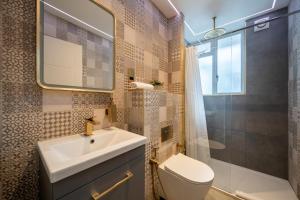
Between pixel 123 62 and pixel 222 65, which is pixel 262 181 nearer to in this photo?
pixel 222 65

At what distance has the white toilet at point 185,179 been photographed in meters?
1.06

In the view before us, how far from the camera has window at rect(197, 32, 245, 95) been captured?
6.34ft


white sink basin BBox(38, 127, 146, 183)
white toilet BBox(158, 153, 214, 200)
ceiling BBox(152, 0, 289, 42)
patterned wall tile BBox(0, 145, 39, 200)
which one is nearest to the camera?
white sink basin BBox(38, 127, 146, 183)

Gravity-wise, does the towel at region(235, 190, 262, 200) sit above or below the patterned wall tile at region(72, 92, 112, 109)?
below

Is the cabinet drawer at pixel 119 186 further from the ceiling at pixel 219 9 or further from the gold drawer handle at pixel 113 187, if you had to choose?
the ceiling at pixel 219 9

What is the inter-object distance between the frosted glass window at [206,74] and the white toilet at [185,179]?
3.81 ft

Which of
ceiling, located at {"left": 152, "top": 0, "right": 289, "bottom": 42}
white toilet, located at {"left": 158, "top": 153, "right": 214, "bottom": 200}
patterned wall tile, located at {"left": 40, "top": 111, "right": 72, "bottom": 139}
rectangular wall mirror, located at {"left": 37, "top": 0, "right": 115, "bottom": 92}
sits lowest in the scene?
white toilet, located at {"left": 158, "top": 153, "right": 214, "bottom": 200}

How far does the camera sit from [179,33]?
1.94m

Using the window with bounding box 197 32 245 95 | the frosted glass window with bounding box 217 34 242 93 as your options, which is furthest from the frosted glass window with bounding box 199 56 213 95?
the frosted glass window with bounding box 217 34 242 93

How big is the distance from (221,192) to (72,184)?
1830mm

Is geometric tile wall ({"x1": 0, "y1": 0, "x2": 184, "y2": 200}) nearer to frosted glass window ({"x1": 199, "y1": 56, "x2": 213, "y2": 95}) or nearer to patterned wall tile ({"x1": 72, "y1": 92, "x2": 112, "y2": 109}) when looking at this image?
patterned wall tile ({"x1": 72, "y1": 92, "x2": 112, "y2": 109})

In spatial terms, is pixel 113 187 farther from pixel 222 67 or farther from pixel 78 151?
pixel 222 67

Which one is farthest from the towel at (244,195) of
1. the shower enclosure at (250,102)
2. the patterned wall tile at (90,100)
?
the patterned wall tile at (90,100)

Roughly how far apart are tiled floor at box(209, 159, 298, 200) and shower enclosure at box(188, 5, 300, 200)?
12 mm
